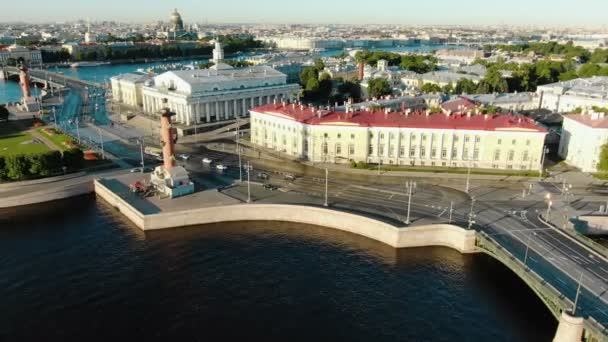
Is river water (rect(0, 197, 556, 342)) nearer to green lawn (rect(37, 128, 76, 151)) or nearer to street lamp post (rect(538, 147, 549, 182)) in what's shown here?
street lamp post (rect(538, 147, 549, 182))

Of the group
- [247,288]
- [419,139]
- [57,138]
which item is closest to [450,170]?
[419,139]

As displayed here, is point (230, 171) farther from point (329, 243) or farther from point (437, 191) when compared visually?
point (437, 191)

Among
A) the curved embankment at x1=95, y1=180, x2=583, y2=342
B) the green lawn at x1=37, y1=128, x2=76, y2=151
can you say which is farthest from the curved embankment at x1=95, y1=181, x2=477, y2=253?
the green lawn at x1=37, y1=128, x2=76, y2=151

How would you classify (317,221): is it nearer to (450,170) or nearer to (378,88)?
(450,170)

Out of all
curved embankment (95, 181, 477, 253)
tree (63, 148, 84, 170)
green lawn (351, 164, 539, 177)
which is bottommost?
curved embankment (95, 181, 477, 253)

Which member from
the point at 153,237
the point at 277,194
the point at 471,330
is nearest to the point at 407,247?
the point at 471,330
